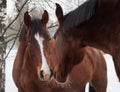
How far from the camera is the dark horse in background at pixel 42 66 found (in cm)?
334

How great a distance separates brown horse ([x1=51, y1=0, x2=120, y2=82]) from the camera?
230cm

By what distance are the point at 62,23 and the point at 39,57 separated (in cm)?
76

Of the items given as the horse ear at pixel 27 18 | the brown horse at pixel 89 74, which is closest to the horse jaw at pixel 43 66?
the horse ear at pixel 27 18

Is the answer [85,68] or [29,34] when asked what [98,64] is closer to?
[85,68]

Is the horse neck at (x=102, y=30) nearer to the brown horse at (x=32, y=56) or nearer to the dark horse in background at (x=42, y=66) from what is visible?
→ the dark horse in background at (x=42, y=66)

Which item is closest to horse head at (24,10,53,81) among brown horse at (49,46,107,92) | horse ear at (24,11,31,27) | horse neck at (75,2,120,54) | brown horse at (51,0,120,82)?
horse ear at (24,11,31,27)

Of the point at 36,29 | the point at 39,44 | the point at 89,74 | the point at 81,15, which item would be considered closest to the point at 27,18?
the point at 36,29

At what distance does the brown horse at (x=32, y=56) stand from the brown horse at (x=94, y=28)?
67 cm

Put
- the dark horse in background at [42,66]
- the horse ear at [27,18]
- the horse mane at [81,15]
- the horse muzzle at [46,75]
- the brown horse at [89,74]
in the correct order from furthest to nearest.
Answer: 1. the brown horse at [89,74]
2. the horse ear at [27,18]
3. the dark horse in background at [42,66]
4. the horse muzzle at [46,75]
5. the horse mane at [81,15]

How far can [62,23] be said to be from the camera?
2682 mm

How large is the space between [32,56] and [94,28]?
1241mm

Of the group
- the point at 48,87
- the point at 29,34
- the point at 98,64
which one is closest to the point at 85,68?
the point at 98,64

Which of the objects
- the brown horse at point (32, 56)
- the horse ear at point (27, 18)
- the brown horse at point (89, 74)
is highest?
the horse ear at point (27, 18)

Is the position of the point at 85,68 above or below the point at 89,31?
below
